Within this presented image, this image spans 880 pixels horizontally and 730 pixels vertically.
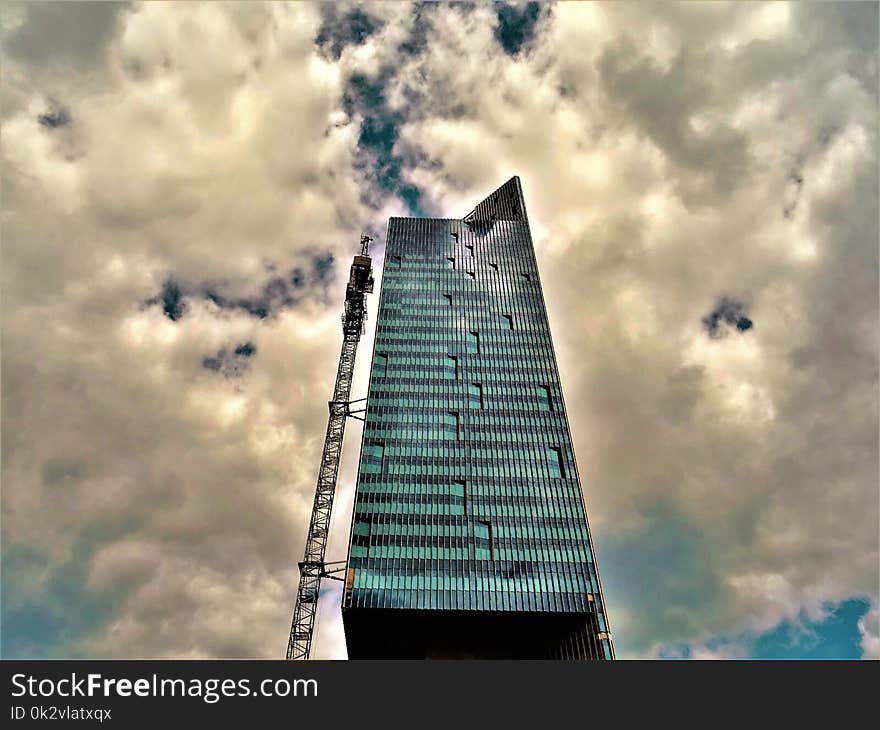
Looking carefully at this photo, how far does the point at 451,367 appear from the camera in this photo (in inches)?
4715

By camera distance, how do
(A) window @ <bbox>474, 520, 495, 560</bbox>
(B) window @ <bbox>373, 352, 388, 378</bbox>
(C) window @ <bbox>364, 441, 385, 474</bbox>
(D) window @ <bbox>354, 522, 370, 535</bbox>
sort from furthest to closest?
(B) window @ <bbox>373, 352, 388, 378</bbox> < (C) window @ <bbox>364, 441, 385, 474</bbox> < (D) window @ <bbox>354, 522, 370, 535</bbox> < (A) window @ <bbox>474, 520, 495, 560</bbox>

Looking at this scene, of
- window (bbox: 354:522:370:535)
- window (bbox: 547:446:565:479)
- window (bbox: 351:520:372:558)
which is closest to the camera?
window (bbox: 351:520:372:558)

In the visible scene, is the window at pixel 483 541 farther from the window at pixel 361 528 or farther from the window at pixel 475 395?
the window at pixel 475 395

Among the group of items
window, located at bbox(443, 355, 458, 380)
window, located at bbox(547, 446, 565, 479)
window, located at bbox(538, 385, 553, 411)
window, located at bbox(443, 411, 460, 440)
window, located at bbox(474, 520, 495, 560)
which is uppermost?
window, located at bbox(443, 355, 458, 380)

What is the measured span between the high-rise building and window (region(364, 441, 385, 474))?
0.86 ft

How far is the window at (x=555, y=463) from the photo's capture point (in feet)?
341

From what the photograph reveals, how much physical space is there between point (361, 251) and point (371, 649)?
80.3m

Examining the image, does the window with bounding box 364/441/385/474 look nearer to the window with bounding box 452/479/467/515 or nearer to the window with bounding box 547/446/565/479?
the window with bounding box 452/479/467/515

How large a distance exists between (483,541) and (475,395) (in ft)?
103

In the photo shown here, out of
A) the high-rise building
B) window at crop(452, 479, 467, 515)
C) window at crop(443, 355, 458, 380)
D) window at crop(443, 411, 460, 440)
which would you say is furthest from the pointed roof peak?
window at crop(452, 479, 467, 515)

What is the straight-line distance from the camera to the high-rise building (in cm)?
8725
